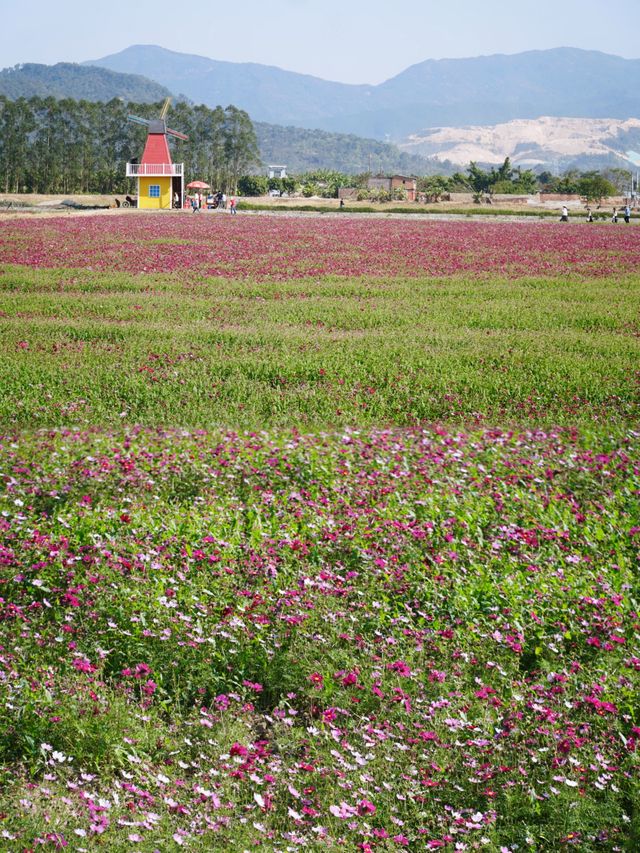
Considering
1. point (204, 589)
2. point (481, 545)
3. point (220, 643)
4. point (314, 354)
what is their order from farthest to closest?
point (314, 354) < point (481, 545) < point (204, 589) < point (220, 643)

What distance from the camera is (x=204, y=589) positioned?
6750 millimetres

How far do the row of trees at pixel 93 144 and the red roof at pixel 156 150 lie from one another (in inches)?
903

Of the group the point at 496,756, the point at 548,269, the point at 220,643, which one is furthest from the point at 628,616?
the point at 548,269

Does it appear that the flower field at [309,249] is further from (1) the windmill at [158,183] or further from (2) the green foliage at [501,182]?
(2) the green foliage at [501,182]

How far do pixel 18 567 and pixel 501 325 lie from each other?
1328 cm

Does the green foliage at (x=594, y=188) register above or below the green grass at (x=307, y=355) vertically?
above

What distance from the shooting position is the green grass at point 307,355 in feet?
40.6

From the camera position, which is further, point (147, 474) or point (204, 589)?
point (147, 474)

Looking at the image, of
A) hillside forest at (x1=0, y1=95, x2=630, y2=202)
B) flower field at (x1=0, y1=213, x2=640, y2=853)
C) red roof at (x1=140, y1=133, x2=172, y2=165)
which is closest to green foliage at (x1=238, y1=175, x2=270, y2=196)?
hillside forest at (x1=0, y1=95, x2=630, y2=202)

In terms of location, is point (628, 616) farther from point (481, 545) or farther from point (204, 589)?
point (204, 589)

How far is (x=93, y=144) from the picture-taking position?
103062mm

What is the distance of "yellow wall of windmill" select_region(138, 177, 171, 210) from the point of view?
234ft

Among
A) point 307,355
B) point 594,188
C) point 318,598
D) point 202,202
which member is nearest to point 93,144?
point 202,202

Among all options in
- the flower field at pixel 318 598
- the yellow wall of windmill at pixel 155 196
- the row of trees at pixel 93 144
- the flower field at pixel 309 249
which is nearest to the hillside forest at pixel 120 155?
the row of trees at pixel 93 144
